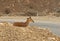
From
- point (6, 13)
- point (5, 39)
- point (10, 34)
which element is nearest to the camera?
point (5, 39)

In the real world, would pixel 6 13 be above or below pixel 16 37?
below

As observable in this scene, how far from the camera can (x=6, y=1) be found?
49562mm

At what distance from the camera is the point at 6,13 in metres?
43.3

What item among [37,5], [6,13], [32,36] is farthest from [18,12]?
[32,36]

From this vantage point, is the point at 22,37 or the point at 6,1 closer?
the point at 22,37

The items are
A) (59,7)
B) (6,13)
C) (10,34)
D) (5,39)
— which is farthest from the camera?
(59,7)

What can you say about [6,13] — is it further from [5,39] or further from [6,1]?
[5,39]

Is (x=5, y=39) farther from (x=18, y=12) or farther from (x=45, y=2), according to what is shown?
(x=45, y=2)

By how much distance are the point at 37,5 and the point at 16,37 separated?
37408 mm

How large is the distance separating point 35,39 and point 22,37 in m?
0.52

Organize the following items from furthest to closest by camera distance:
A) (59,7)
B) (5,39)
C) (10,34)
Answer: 1. (59,7)
2. (10,34)
3. (5,39)

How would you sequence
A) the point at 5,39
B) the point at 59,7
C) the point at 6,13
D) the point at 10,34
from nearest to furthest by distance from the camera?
the point at 5,39 < the point at 10,34 < the point at 6,13 < the point at 59,7

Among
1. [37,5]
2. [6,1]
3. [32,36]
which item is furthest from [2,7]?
[32,36]

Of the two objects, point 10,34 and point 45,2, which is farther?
point 45,2
